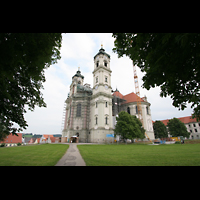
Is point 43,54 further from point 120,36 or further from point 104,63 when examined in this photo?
point 104,63

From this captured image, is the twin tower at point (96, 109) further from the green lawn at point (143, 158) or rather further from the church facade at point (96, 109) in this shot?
the green lawn at point (143, 158)

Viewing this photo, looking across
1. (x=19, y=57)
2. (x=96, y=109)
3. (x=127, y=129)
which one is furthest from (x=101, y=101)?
(x=19, y=57)

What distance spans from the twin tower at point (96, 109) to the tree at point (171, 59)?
33385 mm

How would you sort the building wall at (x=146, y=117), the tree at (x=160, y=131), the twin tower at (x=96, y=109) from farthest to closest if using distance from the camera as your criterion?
the tree at (x=160, y=131), the building wall at (x=146, y=117), the twin tower at (x=96, y=109)

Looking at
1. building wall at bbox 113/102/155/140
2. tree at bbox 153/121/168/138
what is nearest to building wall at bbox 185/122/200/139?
tree at bbox 153/121/168/138

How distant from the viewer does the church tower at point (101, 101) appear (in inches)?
1549

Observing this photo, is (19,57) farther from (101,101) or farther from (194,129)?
(194,129)

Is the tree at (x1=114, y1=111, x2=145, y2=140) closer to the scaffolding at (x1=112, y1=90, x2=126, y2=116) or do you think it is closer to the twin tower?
the twin tower

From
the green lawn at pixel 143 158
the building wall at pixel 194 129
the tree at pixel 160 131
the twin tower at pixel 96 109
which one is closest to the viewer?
the green lawn at pixel 143 158

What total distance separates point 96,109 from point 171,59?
1501 inches

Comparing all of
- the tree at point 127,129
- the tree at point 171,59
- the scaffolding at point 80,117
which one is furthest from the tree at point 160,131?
the tree at point 171,59

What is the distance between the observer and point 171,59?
15.6ft
